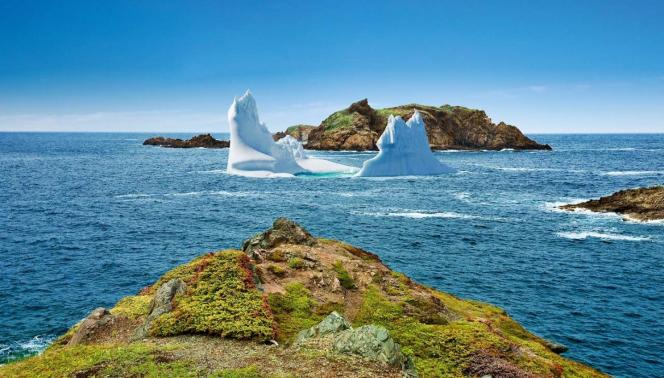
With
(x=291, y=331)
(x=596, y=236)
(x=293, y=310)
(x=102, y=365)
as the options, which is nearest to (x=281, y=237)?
(x=293, y=310)

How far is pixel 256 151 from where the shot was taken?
3524 inches

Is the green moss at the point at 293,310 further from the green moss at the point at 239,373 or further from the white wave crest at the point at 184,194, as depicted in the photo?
the white wave crest at the point at 184,194

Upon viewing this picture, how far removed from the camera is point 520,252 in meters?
40.8

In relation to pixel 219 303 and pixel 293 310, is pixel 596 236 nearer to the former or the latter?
pixel 293 310

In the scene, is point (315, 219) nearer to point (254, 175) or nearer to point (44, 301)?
point (44, 301)

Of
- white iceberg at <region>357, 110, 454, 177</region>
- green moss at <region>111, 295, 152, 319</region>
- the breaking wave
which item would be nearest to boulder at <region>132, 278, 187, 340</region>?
green moss at <region>111, 295, 152, 319</region>

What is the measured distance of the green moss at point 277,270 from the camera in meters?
19.8

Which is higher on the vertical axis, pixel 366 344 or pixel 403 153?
pixel 403 153

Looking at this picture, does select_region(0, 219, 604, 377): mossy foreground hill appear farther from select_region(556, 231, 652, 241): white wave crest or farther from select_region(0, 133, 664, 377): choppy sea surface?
select_region(556, 231, 652, 241): white wave crest

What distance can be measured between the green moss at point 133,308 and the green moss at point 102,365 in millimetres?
3929

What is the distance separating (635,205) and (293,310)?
5259 centimetres

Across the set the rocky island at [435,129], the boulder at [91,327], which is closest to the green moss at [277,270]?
the boulder at [91,327]

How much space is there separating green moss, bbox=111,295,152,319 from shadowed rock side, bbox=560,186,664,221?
52655mm

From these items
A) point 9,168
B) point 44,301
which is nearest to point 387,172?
point 44,301
